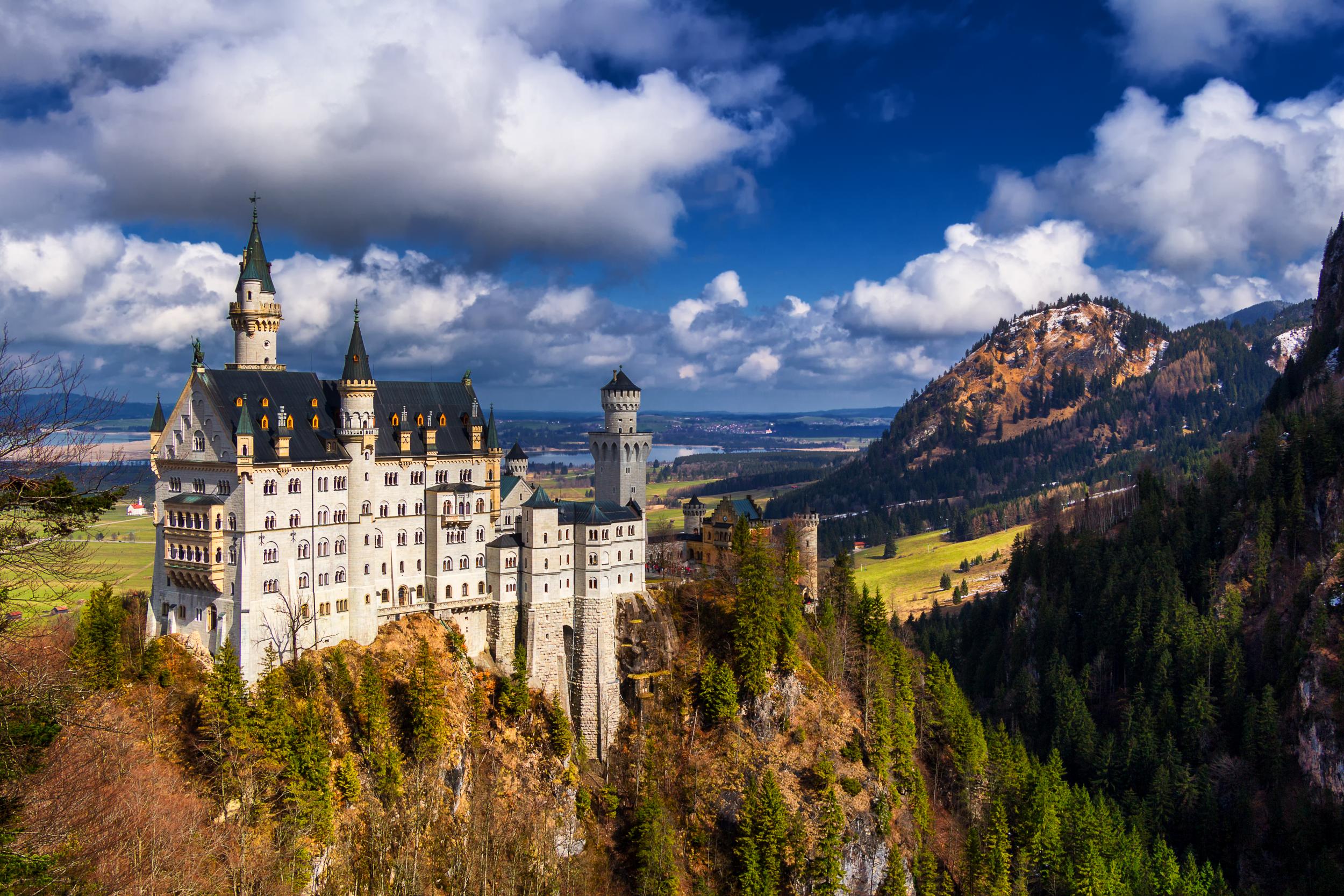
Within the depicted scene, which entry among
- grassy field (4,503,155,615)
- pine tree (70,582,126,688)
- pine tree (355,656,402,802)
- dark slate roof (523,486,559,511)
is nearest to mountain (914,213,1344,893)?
dark slate roof (523,486,559,511)

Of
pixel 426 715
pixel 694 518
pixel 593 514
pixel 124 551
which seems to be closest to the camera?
pixel 426 715

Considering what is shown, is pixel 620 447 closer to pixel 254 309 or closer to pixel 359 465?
pixel 359 465

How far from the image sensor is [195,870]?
180 ft

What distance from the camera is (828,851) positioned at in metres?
87.2

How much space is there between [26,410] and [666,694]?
7220 centimetres

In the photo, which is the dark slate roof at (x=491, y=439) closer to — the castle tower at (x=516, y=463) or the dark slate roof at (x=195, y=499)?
the castle tower at (x=516, y=463)

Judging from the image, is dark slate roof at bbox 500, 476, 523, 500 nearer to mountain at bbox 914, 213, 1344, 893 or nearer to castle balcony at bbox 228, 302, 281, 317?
castle balcony at bbox 228, 302, 281, 317

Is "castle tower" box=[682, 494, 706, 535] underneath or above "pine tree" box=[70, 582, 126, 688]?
above

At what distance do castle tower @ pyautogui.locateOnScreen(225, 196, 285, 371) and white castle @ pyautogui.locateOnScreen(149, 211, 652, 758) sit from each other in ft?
0.49

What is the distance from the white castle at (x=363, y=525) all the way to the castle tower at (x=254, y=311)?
0.15m

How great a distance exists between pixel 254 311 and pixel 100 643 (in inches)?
1202

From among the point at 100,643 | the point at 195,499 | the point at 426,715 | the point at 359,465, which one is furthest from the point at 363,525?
the point at 100,643

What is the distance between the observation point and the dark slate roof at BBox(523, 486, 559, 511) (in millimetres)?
92000

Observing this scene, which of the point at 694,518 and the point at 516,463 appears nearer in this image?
the point at 516,463
